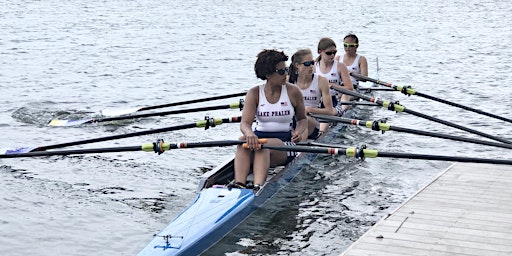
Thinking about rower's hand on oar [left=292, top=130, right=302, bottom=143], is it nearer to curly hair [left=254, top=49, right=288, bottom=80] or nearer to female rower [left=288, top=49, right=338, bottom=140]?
curly hair [left=254, top=49, right=288, bottom=80]

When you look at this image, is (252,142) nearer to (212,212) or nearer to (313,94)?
(212,212)

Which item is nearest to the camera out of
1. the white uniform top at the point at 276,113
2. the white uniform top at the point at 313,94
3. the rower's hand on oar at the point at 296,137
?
the white uniform top at the point at 276,113

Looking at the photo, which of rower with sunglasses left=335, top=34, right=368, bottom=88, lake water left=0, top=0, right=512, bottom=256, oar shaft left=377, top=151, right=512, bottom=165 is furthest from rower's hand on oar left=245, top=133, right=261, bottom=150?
rower with sunglasses left=335, top=34, right=368, bottom=88

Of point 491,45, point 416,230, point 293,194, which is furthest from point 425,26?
point 416,230

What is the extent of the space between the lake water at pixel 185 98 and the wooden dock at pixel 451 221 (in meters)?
0.97

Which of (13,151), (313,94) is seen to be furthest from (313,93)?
(13,151)

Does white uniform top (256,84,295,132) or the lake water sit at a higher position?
white uniform top (256,84,295,132)

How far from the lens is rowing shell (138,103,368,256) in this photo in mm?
7875

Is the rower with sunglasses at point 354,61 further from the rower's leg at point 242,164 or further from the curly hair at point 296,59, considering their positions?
the rower's leg at point 242,164

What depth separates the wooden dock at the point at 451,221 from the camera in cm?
750

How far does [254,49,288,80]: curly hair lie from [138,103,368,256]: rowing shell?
1.34 m

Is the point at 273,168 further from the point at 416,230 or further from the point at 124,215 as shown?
the point at 416,230

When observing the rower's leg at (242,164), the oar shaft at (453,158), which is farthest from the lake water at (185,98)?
the oar shaft at (453,158)

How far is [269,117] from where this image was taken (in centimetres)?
1001
